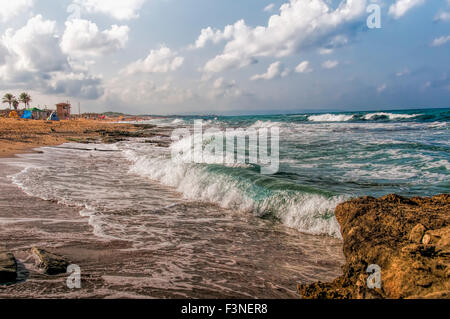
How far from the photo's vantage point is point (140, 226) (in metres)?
5.35

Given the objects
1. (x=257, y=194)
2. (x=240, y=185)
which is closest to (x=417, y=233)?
(x=257, y=194)

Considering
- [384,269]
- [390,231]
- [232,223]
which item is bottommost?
[232,223]

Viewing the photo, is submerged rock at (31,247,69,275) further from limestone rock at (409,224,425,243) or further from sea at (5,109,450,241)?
limestone rock at (409,224,425,243)

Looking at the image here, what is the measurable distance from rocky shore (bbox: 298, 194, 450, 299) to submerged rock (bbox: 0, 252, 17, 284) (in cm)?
317

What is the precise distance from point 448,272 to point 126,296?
2.96 meters

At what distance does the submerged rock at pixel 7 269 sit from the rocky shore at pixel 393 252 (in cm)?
317

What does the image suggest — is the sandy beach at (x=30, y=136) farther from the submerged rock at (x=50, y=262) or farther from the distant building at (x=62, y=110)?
the distant building at (x=62, y=110)

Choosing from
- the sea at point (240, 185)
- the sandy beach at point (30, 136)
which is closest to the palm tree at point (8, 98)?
the sandy beach at point (30, 136)

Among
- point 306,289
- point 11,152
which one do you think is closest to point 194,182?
point 306,289

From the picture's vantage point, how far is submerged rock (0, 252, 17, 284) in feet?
10.2

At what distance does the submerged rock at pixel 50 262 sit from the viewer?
3387 mm

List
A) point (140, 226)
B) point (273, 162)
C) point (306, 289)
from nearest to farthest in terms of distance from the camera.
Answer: point (306, 289), point (140, 226), point (273, 162)
